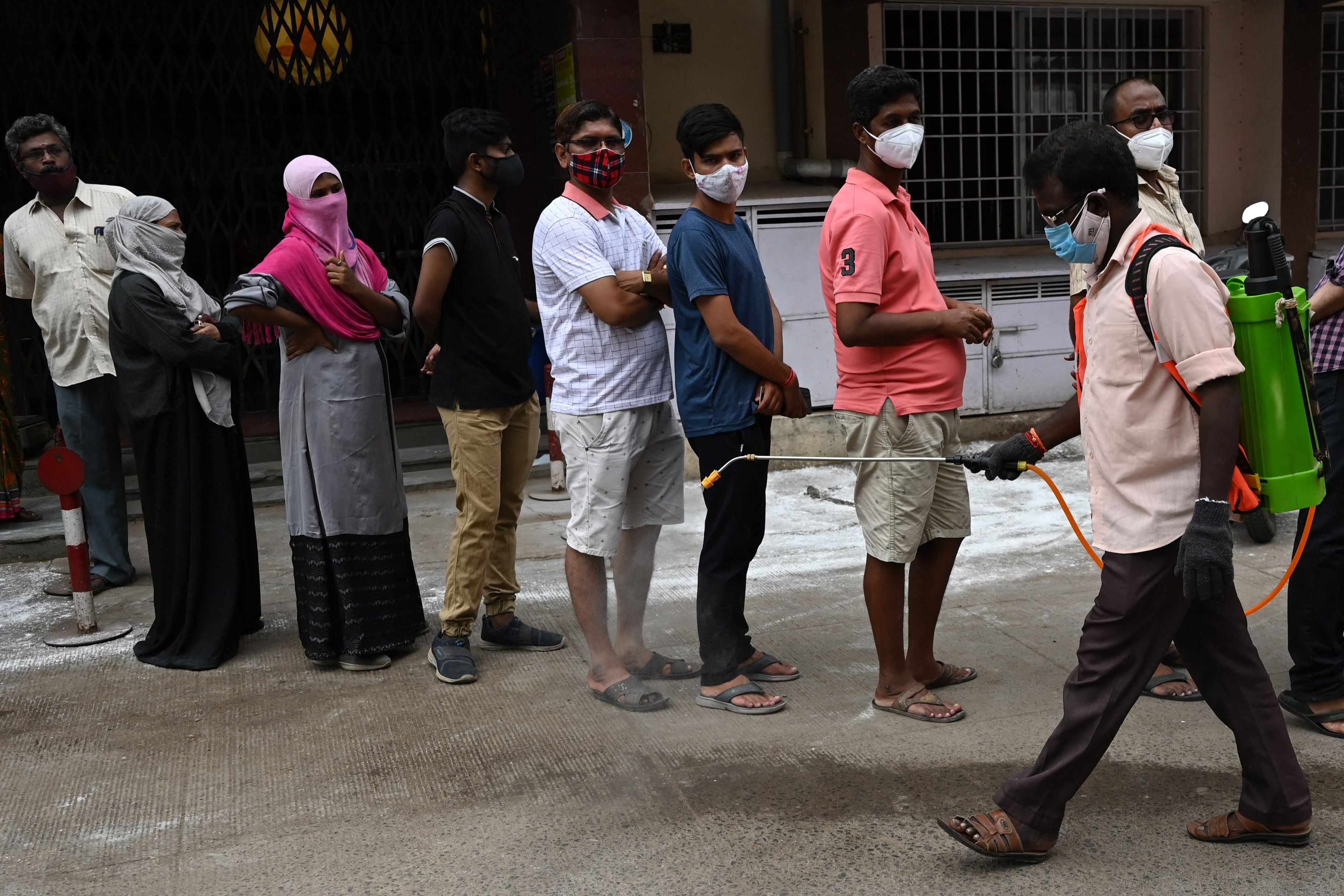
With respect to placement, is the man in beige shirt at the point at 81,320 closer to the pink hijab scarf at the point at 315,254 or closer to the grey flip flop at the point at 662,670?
the pink hijab scarf at the point at 315,254

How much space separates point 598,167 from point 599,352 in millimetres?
599

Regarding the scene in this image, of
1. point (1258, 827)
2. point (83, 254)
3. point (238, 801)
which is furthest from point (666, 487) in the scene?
point (83, 254)

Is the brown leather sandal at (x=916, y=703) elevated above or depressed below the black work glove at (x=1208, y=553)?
below

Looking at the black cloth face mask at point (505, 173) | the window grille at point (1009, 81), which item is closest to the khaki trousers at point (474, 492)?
the black cloth face mask at point (505, 173)

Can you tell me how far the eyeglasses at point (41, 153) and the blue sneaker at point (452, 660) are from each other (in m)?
2.78

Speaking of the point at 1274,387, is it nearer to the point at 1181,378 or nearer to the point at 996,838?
the point at 1181,378

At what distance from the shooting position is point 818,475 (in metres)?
7.48

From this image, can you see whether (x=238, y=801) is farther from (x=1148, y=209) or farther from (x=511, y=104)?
(x=511, y=104)

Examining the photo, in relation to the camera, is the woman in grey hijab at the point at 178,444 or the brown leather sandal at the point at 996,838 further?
the woman in grey hijab at the point at 178,444

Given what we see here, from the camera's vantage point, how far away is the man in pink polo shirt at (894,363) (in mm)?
3717

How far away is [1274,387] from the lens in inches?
110

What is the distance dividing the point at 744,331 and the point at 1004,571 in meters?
2.25

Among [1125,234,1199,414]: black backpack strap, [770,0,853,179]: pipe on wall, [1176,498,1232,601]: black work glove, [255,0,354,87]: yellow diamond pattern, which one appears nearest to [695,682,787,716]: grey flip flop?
[1176,498,1232,601]: black work glove

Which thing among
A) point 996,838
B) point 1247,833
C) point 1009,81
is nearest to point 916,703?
point 996,838
